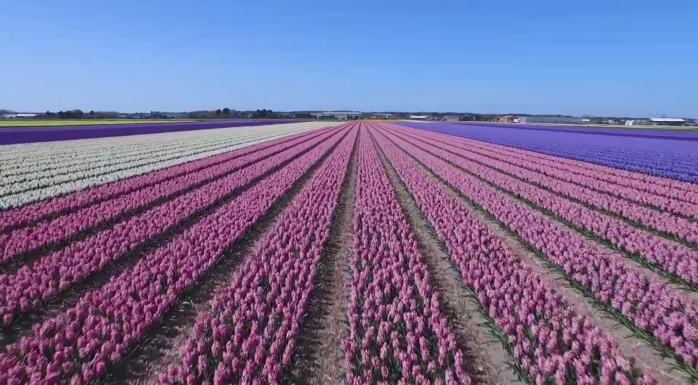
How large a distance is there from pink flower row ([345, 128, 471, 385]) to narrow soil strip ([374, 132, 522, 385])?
25 cm

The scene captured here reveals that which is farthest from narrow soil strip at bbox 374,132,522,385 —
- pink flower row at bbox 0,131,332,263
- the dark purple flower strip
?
the dark purple flower strip

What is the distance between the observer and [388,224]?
384 inches

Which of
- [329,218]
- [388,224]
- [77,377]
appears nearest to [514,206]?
[388,224]

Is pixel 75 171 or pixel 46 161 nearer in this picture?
pixel 75 171

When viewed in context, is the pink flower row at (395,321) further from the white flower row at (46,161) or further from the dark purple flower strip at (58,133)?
the dark purple flower strip at (58,133)

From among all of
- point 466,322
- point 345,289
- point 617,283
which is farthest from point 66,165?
point 617,283

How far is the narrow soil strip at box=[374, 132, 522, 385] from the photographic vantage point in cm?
434

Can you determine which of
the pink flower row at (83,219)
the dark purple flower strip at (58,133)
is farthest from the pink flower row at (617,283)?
the dark purple flower strip at (58,133)

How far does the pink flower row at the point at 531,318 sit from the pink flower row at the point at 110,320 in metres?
4.73

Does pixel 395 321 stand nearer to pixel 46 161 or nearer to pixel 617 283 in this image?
pixel 617 283

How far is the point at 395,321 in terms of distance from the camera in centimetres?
500

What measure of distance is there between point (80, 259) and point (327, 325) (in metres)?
5.01

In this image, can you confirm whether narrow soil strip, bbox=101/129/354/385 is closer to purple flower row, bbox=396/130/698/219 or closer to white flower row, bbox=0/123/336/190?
white flower row, bbox=0/123/336/190

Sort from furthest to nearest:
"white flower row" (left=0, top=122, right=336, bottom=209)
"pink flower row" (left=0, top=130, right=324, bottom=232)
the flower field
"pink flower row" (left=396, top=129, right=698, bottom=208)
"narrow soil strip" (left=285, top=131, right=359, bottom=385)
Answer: "pink flower row" (left=396, top=129, right=698, bottom=208) < "white flower row" (left=0, top=122, right=336, bottom=209) < "pink flower row" (left=0, top=130, right=324, bottom=232) < "narrow soil strip" (left=285, top=131, right=359, bottom=385) < the flower field
